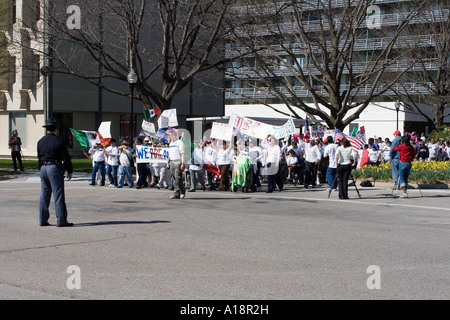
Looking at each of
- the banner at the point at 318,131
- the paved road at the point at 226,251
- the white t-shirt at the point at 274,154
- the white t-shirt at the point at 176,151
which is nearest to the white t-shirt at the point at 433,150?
the banner at the point at 318,131

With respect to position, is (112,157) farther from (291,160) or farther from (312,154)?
(312,154)

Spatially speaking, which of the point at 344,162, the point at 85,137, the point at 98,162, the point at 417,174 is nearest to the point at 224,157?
the point at 344,162

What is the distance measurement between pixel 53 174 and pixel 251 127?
35.8 feet

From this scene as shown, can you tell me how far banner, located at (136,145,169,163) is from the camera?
2081 centimetres

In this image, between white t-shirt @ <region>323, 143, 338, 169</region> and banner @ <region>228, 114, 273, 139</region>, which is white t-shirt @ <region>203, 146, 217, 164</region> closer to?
banner @ <region>228, 114, 273, 139</region>

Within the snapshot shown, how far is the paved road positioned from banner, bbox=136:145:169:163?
4469 millimetres

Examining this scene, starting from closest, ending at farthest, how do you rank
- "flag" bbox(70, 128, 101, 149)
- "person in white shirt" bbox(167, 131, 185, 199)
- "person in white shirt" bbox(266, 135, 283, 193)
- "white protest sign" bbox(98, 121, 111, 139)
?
"person in white shirt" bbox(167, 131, 185, 199)
"person in white shirt" bbox(266, 135, 283, 193)
"white protest sign" bbox(98, 121, 111, 139)
"flag" bbox(70, 128, 101, 149)

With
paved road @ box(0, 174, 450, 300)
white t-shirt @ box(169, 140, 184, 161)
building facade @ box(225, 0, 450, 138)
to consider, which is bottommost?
paved road @ box(0, 174, 450, 300)

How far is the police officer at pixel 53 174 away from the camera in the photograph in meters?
11.3

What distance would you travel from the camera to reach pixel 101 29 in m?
26.8

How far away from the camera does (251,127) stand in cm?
2141

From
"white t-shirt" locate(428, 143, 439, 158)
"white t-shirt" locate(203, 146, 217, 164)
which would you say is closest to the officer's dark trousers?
"white t-shirt" locate(203, 146, 217, 164)
